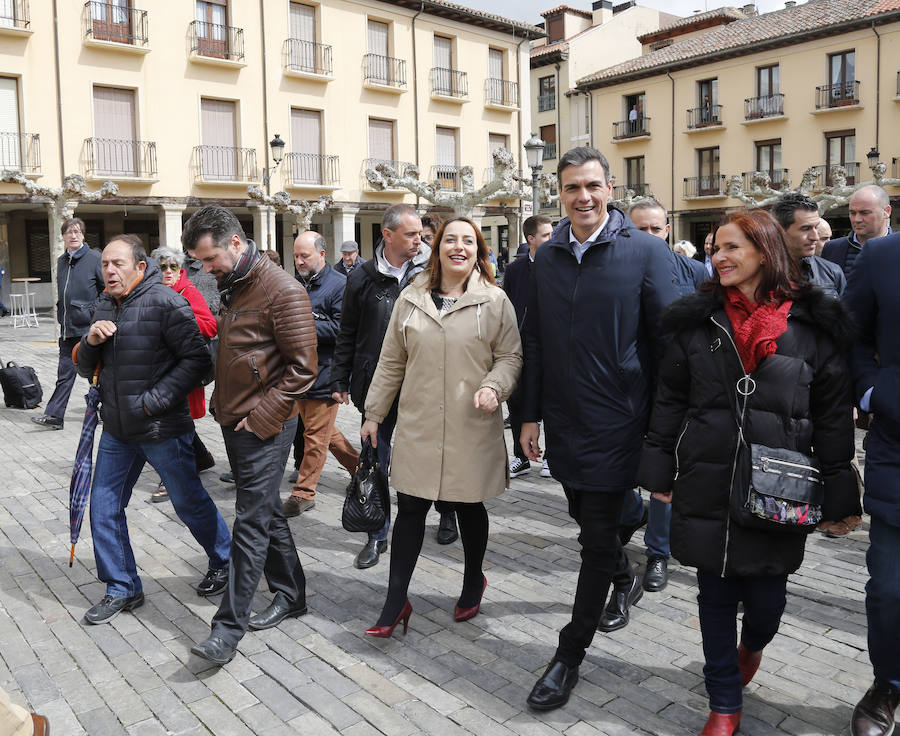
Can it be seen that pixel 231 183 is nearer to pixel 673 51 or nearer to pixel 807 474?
pixel 673 51

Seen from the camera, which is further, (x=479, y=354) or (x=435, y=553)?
(x=435, y=553)

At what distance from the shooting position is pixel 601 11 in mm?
43656

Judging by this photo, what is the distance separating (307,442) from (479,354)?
2.48m

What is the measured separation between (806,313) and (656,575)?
6.84ft

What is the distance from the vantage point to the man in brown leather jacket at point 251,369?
149 inches

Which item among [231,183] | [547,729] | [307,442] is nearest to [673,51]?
[231,183]

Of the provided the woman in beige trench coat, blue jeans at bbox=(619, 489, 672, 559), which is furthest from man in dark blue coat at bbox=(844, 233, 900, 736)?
blue jeans at bbox=(619, 489, 672, 559)

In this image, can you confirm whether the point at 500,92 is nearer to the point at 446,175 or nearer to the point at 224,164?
the point at 446,175

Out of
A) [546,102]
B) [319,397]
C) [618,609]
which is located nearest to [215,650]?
[618,609]

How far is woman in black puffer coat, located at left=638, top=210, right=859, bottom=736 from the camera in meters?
2.82

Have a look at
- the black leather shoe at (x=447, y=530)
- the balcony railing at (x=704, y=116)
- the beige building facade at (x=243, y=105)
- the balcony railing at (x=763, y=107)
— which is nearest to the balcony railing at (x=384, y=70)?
the beige building facade at (x=243, y=105)

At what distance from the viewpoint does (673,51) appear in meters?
37.5

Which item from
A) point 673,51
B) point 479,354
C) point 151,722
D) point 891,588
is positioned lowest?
point 151,722

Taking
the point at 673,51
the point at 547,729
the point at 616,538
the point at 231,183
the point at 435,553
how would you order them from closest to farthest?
the point at 547,729 → the point at 616,538 → the point at 435,553 → the point at 231,183 → the point at 673,51
